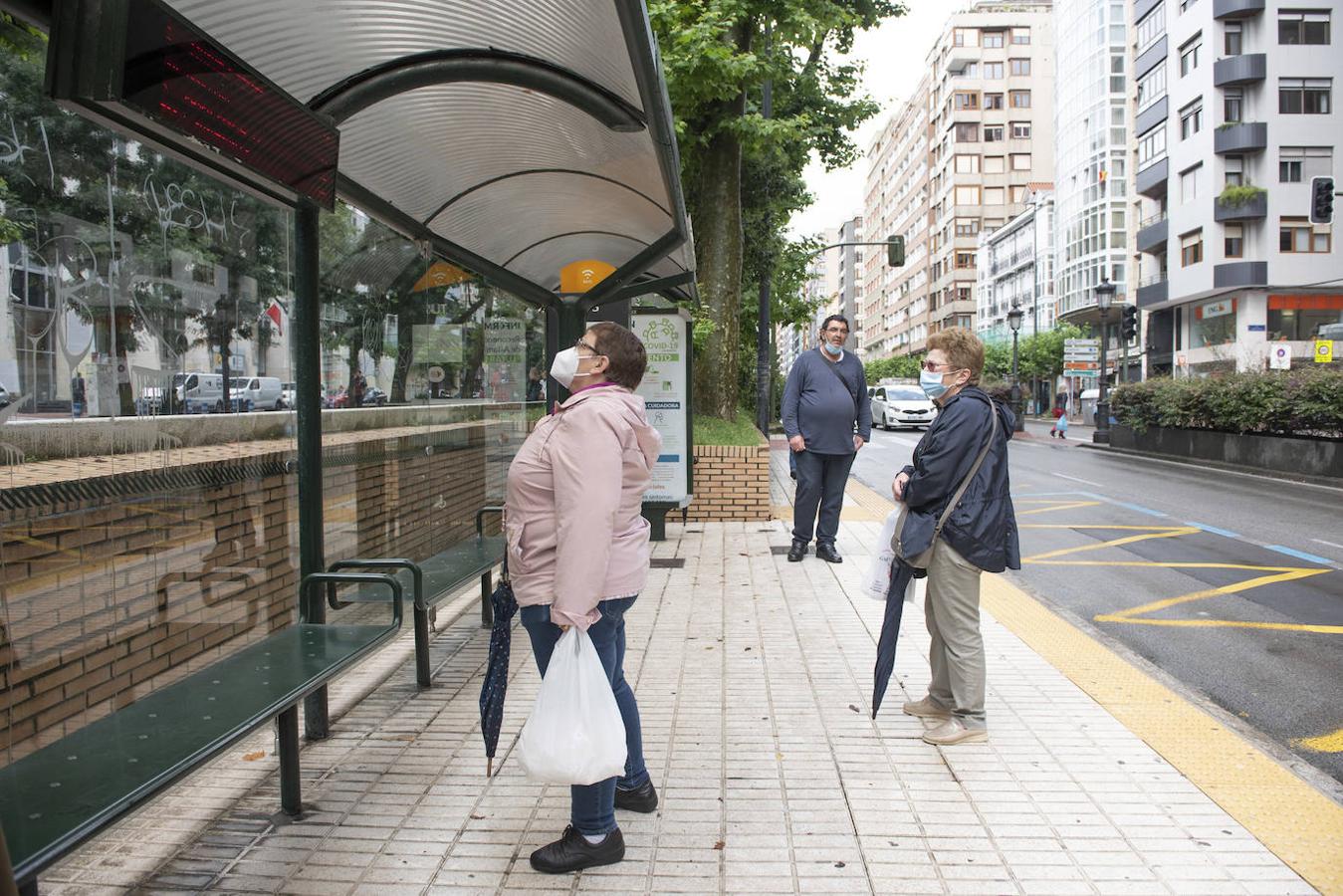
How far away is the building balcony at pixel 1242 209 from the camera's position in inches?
1673

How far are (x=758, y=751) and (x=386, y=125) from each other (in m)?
3.39

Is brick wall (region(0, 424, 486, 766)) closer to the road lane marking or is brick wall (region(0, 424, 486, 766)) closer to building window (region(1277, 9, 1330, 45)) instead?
the road lane marking

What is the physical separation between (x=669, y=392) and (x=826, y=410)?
1.76 m

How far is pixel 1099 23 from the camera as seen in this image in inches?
2584

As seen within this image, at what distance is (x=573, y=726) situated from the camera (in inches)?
117

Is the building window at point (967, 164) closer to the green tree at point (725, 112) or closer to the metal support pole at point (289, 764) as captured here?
the green tree at point (725, 112)

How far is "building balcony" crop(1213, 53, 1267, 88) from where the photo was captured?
1657 inches

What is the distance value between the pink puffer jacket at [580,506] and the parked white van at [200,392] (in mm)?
1450

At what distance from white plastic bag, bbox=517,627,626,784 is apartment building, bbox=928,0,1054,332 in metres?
94.4

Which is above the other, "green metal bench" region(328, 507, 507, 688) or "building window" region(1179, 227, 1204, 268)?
"building window" region(1179, 227, 1204, 268)

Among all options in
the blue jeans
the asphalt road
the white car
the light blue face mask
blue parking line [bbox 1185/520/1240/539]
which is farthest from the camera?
the white car

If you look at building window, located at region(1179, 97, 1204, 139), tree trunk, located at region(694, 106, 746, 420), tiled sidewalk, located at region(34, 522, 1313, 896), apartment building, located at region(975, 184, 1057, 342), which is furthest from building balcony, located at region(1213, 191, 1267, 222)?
tiled sidewalk, located at region(34, 522, 1313, 896)

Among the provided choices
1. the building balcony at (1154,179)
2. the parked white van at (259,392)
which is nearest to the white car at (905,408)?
the building balcony at (1154,179)

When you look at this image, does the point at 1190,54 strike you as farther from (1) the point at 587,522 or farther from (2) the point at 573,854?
(2) the point at 573,854
